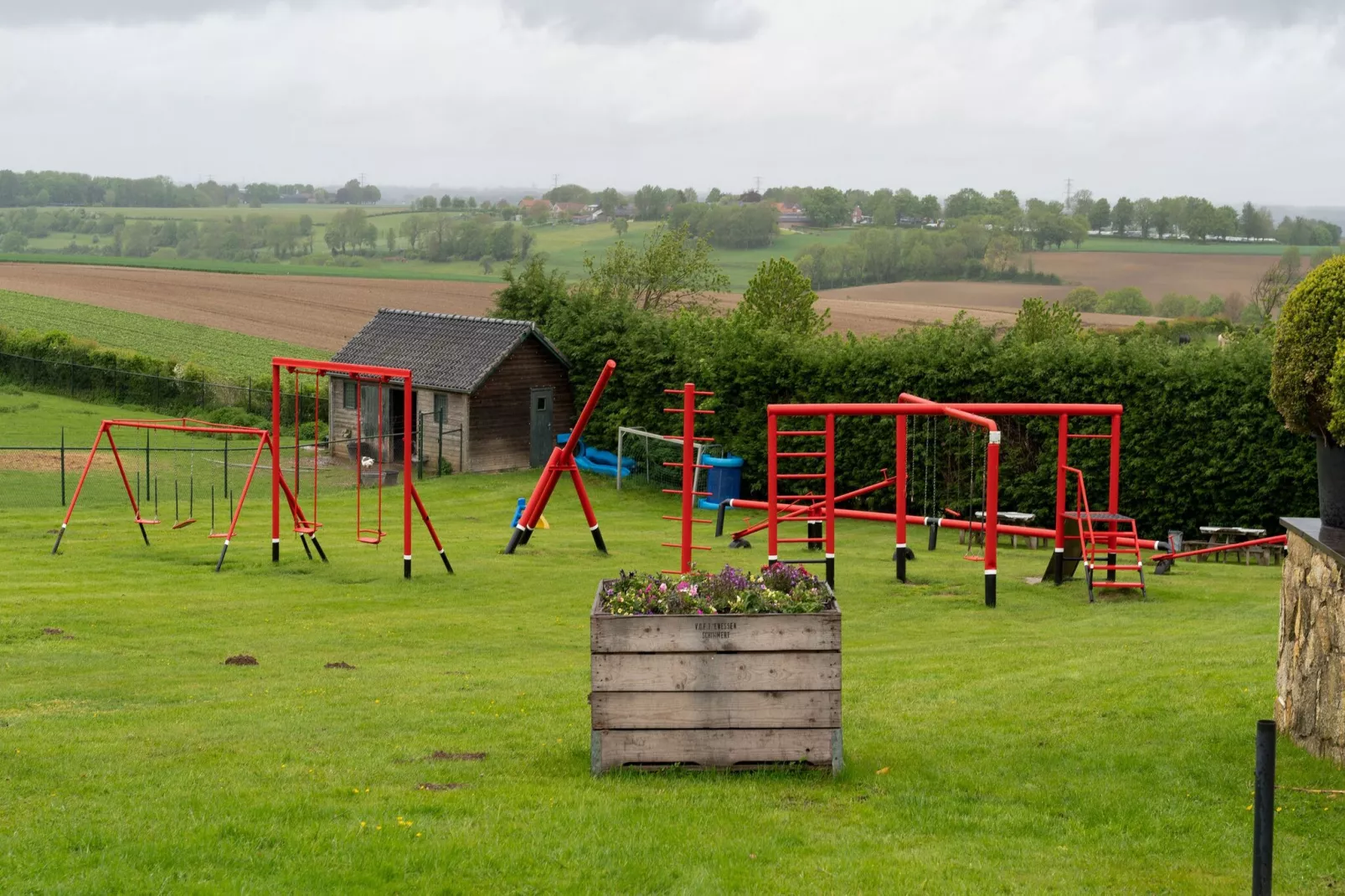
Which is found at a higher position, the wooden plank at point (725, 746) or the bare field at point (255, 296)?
the bare field at point (255, 296)

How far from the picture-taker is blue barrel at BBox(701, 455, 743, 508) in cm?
3131

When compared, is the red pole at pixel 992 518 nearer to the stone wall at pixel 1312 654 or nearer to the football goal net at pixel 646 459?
the stone wall at pixel 1312 654

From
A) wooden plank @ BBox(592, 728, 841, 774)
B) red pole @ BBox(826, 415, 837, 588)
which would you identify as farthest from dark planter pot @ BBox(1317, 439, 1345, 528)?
red pole @ BBox(826, 415, 837, 588)

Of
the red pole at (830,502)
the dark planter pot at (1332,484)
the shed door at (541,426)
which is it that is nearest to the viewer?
the dark planter pot at (1332,484)

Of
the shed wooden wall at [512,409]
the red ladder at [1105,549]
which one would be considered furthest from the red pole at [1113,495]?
the shed wooden wall at [512,409]

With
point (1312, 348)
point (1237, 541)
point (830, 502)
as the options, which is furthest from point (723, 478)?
point (1312, 348)

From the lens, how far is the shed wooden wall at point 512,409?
3491 cm

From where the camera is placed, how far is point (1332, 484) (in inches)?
382

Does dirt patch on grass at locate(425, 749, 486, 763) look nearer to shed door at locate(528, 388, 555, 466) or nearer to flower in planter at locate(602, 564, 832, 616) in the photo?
flower in planter at locate(602, 564, 832, 616)

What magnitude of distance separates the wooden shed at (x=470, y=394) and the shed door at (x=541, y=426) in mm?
21

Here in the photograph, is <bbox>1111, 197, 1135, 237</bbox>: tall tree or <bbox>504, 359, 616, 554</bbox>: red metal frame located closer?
<bbox>504, 359, 616, 554</bbox>: red metal frame

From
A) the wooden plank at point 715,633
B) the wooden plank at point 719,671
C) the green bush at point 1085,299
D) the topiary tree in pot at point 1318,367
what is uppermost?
the green bush at point 1085,299

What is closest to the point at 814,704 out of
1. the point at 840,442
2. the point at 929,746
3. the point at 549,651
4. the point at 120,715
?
the point at 929,746

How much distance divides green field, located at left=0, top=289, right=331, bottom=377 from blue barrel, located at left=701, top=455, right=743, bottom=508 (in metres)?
26.9
